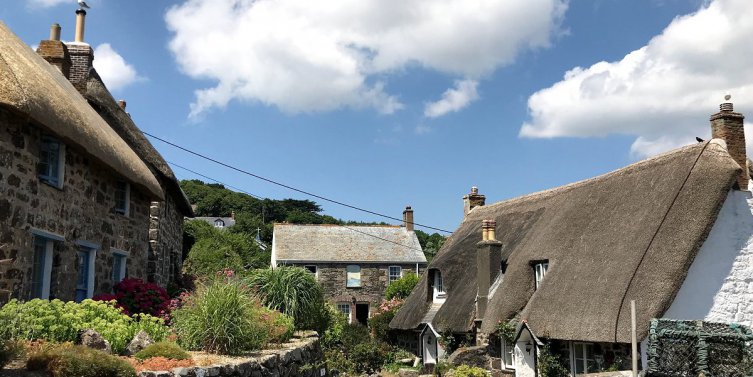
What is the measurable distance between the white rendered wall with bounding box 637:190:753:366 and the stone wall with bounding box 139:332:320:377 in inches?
294

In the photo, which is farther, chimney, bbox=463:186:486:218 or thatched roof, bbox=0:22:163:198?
chimney, bbox=463:186:486:218

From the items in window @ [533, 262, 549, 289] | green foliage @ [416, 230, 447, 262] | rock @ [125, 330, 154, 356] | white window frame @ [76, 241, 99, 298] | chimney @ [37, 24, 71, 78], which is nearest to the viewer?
rock @ [125, 330, 154, 356]

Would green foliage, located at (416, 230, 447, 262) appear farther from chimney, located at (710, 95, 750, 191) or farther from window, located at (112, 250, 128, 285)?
window, located at (112, 250, 128, 285)

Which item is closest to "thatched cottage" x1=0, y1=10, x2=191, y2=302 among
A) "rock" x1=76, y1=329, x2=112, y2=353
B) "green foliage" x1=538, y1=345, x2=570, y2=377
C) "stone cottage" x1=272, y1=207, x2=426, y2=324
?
"rock" x1=76, y1=329, x2=112, y2=353

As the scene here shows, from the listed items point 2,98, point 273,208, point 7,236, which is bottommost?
point 7,236

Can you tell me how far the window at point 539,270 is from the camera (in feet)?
58.7

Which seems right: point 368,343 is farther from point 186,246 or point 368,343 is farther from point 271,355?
point 271,355

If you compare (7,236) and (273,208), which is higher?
(273,208)

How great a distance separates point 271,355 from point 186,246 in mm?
19583

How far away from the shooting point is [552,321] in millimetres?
15367

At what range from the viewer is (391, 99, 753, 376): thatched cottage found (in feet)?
44.4

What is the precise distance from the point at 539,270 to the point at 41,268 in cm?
1259

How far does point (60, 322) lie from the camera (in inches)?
313

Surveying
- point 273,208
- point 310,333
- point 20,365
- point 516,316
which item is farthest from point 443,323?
point 273,208
